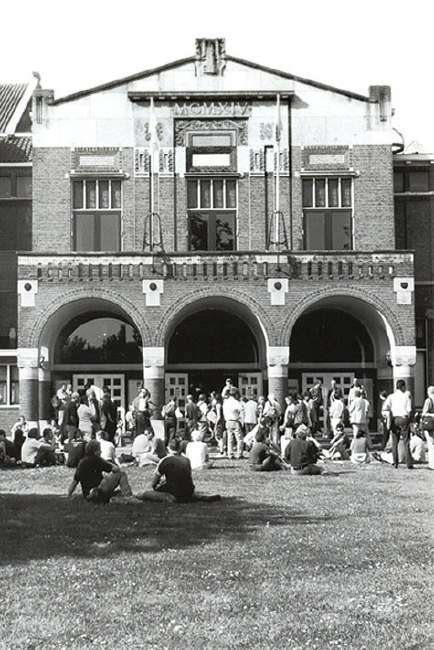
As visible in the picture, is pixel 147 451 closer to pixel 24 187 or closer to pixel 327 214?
pixel 327 214

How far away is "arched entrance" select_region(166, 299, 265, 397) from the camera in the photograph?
102ft

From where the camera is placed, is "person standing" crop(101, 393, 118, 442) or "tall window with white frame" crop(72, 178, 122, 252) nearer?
"person standing" crop(101, 393, 118, 442)

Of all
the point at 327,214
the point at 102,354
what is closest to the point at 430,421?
the point at 327,214

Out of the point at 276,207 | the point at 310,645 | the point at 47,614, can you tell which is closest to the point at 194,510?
the point at 47,614

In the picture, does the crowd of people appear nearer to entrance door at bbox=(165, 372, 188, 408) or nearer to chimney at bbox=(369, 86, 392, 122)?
entrance door at bbox=(165, 372, 188, 408)

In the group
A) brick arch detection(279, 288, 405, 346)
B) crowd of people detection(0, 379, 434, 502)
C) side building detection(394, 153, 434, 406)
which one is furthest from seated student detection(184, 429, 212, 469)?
side building detection(394, 153, 434, 406)

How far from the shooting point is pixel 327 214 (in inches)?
1148

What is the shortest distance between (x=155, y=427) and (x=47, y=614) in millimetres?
16633

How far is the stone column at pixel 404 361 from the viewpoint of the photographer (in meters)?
27.4

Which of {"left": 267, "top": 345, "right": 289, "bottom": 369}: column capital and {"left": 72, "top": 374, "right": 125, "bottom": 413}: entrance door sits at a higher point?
{"left": 267, "top": 345, "right": 289, "bottom": 369}: column capital

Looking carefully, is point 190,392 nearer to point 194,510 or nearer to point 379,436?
point 379,436

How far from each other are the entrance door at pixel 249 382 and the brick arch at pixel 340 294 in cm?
397

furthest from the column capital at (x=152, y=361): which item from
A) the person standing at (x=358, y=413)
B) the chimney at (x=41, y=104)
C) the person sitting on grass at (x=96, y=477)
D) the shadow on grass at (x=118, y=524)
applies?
the person sitting on grass at (x=96, y=477)

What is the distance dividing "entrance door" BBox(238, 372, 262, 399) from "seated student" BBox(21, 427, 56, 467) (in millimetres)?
11563
